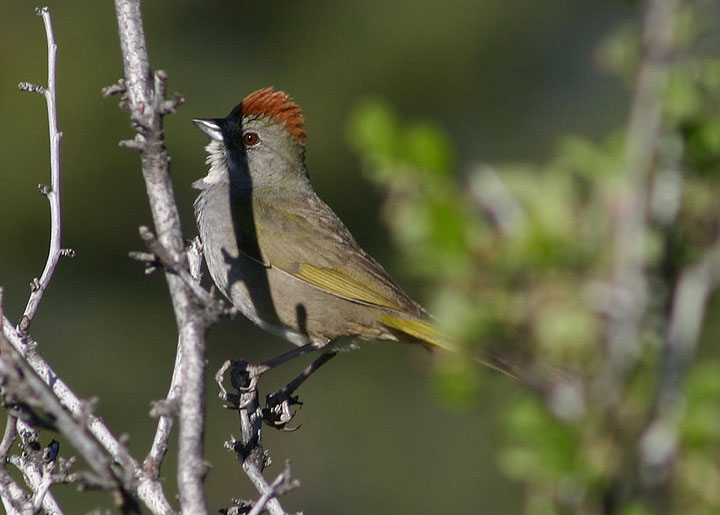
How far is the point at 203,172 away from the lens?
35.4ft

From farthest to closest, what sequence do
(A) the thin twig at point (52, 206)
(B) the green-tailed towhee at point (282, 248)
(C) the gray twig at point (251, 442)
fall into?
(B) the green-tailed towhee at point (282, 248)
(C) the gray twig at point (251, 442)
(A) the thin twig at point (52, 206)

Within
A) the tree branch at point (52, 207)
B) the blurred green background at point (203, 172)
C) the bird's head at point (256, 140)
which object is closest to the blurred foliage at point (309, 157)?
the blurred green background at point (203, 172)

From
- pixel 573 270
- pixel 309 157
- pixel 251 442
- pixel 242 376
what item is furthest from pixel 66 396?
pixel 309 157

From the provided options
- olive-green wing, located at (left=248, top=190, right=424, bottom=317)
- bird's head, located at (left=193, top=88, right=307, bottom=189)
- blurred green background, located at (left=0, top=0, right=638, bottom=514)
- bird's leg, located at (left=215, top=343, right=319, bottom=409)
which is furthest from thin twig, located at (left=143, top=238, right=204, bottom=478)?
blurred green background, located at (left=0, top=0, right=638, bottom=514)

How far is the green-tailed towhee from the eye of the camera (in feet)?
16.6

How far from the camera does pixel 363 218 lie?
11781 mm

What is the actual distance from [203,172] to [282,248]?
5.66 m

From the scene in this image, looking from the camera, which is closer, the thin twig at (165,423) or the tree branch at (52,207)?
the thin twig at (165,423)

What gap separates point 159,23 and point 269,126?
6.64 metres

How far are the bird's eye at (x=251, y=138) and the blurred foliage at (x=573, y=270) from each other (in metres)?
3.72

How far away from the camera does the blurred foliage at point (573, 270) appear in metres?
1.71

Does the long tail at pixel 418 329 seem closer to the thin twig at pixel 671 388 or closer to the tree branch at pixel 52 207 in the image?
the tree branch at pixel 52 207

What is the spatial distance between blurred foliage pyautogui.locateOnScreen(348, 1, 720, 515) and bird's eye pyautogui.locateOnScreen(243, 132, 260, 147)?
3.72m

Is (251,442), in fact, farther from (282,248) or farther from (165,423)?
(282,248)
